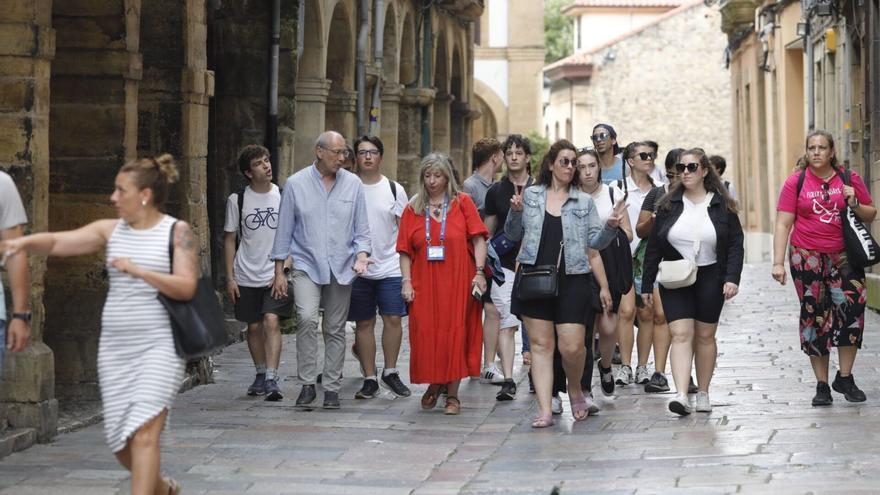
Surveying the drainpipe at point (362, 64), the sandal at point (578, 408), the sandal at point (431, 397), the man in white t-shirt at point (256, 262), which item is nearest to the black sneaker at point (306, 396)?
the man in white t-shirt at point (256, 262)

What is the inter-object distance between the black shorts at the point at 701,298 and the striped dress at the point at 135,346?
14.8ft

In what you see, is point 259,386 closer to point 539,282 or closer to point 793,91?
point 539,282

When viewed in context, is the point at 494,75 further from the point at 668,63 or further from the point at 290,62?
the point at 290,62

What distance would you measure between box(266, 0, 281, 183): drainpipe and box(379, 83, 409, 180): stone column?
7.75 meters

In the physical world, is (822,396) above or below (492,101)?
below

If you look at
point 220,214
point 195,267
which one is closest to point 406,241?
point 195,267

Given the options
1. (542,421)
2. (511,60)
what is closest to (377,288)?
(542,421)

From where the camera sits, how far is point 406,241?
11.4 metres

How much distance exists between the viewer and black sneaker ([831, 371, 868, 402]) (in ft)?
37.5

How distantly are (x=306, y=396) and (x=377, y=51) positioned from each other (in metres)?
12.2

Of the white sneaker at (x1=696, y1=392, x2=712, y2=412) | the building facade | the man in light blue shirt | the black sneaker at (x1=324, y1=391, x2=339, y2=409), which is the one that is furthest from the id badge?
the building facade

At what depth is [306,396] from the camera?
11.5m

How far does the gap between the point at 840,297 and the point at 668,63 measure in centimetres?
5125

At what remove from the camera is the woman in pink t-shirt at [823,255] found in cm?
1123
